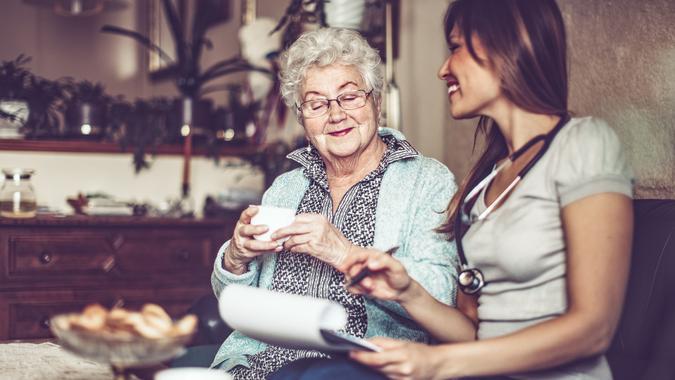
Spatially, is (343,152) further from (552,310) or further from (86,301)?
(86,301)

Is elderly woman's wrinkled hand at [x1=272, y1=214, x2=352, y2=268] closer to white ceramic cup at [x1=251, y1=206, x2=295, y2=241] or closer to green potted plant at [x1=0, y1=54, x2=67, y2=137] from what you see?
white ceramic cup at [x1=251, y1=206, x2=295, y2=241]

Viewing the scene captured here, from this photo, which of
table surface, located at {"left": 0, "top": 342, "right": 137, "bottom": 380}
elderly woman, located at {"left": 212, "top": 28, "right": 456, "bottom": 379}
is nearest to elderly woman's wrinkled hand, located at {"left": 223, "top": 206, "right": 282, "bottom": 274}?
elderly woman, located at {"left": 212, "top": 28, "right": 456, "bottom": 379}

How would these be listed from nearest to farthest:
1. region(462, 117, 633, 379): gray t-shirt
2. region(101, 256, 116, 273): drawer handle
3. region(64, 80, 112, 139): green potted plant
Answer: region(462, 117, 633, 379): gray t-shirt → region(101, 256, 116, 273): drawer handle → region(64, 80, 112, 139): green potted plant

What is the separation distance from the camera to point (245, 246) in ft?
5.47

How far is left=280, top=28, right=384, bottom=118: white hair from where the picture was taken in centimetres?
196

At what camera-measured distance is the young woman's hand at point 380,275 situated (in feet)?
4.38

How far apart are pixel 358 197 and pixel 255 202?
5.11ft

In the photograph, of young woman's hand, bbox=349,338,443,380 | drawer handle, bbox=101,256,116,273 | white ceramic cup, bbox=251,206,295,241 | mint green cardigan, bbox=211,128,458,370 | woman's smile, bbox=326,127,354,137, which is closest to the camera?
young woman's hand, bbox=349,338,443,380

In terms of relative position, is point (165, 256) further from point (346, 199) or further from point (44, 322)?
point (346, 199)

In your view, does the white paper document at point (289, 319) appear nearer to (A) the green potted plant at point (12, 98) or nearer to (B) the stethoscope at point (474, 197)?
(B) the stethoscope at point (474, 197)

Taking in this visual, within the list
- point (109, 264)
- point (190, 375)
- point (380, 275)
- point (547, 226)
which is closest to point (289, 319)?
point (190, 375)

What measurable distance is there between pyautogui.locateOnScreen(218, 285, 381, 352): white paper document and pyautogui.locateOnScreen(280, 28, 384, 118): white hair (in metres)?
0.86

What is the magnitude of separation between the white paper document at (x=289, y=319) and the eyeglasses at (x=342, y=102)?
2.59 ft

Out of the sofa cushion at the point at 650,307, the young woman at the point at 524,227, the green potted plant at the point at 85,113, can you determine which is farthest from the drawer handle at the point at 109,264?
the sofa cushion at the point at 650,307
